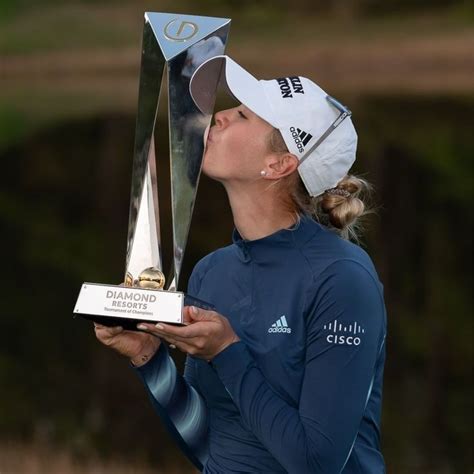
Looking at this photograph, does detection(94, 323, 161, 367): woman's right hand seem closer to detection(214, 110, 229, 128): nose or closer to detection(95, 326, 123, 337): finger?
detection(95, 326, 123, 337): finger

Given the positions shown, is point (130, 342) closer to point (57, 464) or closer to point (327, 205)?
point (327, 205)

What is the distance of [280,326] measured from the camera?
264 cm

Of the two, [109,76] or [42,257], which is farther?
→ [109,76]

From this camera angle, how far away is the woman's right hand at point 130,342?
105 inches

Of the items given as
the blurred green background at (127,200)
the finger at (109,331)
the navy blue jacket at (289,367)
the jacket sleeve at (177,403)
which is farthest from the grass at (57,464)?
the finger at (109,331)

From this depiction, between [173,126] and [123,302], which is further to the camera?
[173,126]

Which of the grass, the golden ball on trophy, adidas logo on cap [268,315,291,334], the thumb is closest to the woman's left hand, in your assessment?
the thumb

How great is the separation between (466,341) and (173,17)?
8.26 metres

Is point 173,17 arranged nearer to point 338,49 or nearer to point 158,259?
point 158,259

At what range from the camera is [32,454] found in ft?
19.5

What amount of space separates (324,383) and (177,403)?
1.42ft

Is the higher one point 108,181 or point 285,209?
point 285,209

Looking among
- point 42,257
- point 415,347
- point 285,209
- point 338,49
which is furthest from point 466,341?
Answer: point 338,49

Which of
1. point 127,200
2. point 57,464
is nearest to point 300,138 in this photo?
point 57,464
